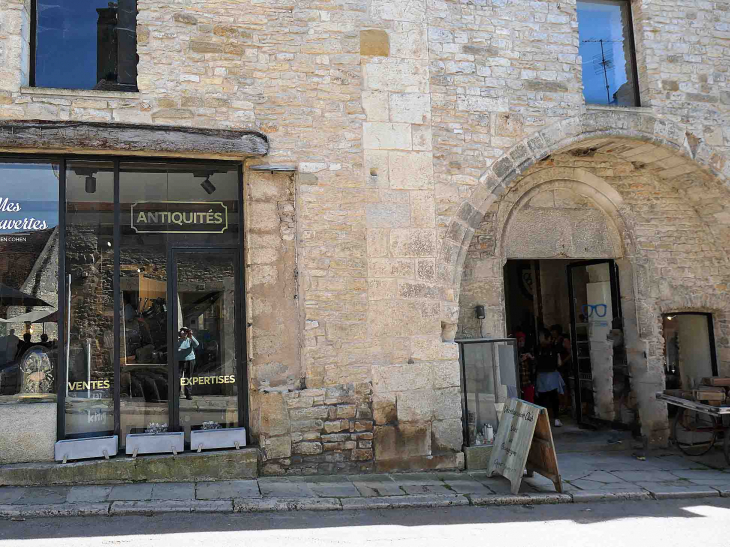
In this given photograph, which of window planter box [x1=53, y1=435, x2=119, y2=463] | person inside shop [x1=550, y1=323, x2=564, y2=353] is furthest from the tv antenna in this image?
window planter box [x1=53, y1=435, x2=119, y2=463]

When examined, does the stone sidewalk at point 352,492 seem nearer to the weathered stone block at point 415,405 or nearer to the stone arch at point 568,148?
the weathered stone block at point 415,405

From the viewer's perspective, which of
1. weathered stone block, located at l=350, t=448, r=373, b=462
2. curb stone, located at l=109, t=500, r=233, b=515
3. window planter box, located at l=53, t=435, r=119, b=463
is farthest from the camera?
weathered stone block, located at l=350, t=448, r=373, b=462

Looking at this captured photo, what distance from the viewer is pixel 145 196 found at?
20.5 ft

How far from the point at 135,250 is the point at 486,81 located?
4.25 metres

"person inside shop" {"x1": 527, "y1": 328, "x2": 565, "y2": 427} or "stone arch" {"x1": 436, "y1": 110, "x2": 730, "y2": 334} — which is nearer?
"stone arch" {"x1": 436, "y1": 110, "x2": 730, "y2": 334}

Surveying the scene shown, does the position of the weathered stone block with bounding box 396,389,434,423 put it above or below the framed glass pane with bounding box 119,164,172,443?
below

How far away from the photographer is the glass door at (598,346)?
28.5ft

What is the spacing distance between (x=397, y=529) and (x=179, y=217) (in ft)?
12.0

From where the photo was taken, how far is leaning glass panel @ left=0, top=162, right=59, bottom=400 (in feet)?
19.2

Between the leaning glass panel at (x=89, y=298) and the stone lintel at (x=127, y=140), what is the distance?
0.34 meters

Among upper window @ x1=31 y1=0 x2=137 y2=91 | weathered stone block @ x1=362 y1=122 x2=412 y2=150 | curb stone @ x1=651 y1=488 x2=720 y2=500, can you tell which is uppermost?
upper window @ x1=31 y1=0 x2=137 y2=91

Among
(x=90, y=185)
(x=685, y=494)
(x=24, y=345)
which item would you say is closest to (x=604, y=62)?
(x=685, y=494)

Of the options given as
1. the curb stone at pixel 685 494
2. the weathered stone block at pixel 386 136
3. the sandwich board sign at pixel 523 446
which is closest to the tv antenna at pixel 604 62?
the weathered stone block at pixel 386 136

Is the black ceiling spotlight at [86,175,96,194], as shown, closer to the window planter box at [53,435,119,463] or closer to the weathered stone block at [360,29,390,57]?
the window planter box at [53,435,119,463]
